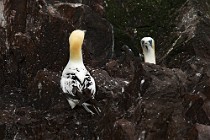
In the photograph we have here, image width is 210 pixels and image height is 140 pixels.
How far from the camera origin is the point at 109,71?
399 inches

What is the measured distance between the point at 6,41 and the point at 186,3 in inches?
170

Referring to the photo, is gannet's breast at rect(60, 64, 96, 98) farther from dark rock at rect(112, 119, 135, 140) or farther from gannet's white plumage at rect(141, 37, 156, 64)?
gannet's white plumage at rect(141, 37, 156, 64)

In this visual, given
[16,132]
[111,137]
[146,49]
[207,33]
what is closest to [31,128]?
[16,132]

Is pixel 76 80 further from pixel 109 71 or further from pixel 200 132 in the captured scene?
pixel 200 132

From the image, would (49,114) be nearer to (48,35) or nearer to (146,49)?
→ (48,35)

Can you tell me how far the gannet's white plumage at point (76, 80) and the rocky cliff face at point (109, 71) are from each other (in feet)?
0.77

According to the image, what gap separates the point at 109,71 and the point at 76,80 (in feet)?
6.15

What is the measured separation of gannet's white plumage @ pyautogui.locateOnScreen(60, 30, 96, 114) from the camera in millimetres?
8266

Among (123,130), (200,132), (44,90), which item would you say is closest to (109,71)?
(44,90)

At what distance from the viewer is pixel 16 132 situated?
8.14 meters

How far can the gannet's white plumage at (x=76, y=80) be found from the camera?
827 cm

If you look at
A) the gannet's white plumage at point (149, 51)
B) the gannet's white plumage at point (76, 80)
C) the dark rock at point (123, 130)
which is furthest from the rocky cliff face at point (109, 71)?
the gannet's white plumage at point (149, 51)

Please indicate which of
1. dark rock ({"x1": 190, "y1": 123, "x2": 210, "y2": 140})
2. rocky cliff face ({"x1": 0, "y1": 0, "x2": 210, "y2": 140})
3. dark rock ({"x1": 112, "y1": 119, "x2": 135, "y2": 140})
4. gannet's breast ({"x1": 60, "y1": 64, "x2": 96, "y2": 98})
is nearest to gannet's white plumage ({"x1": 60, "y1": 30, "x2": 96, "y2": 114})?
gannet's breast ({"x1": 60, "y1": 64, "x2": 96, "y2": 98})

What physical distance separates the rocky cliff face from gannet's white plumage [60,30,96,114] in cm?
24
